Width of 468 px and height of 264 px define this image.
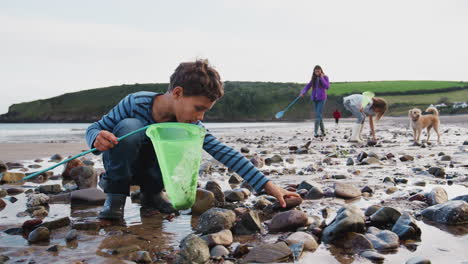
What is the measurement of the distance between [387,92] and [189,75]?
209 ft

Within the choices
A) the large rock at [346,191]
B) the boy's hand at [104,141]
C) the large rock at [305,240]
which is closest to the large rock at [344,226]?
the large rock at [305,240]

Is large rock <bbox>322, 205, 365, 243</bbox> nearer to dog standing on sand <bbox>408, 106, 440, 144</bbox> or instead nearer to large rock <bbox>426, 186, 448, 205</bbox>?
large rock <bbox>426, 186, 448, 205</bbox>

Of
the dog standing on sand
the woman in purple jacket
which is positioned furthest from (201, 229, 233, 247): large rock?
the woman in purple jacket

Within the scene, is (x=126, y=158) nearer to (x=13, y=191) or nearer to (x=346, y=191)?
(x=13, y=191)

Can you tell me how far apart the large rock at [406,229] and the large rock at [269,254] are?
2.35 feet

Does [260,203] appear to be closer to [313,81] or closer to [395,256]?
[395,256]

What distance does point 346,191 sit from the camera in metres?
3.49

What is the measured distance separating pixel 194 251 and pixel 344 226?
3.02ft

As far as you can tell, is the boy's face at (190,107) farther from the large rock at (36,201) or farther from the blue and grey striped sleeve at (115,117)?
the large rock at (36,201)

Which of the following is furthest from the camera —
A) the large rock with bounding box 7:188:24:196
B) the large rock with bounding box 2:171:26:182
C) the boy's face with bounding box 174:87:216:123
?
the large rock with bounding box 2:171:26:182

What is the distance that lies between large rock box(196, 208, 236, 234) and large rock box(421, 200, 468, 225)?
1354mm

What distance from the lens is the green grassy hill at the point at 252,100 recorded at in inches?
2344

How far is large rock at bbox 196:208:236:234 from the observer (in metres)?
2.53

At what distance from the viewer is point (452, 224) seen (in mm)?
2539
